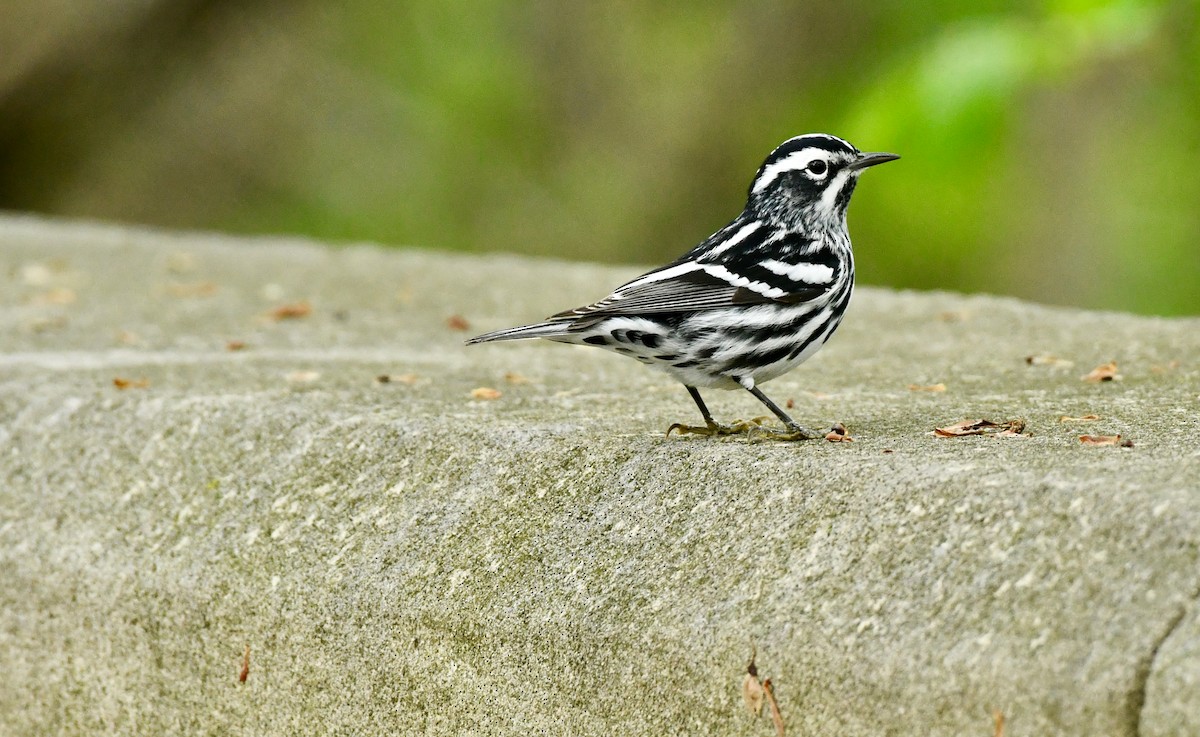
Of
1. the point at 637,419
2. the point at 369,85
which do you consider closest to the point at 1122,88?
the point at 637,419

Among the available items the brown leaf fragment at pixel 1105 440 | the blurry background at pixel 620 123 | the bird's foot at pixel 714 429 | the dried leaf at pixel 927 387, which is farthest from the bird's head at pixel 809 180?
the blurry background at pixel 620 123

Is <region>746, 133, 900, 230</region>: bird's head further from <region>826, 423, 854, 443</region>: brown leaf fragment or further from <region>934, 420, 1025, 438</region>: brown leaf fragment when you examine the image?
<region>934, 420, 1025, 438</region>: brown leaf fragment

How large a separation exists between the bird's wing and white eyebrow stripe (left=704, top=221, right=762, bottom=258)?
3.7 inches

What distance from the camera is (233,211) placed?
53.8 ft

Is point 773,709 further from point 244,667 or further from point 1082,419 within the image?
point 244,667

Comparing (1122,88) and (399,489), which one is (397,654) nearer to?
(399,489)

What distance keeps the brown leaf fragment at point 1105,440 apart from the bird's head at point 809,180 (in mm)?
1127

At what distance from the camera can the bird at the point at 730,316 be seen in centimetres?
360

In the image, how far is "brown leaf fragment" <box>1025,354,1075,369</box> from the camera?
14.5ft

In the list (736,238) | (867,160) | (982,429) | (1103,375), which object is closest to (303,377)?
(736,238)

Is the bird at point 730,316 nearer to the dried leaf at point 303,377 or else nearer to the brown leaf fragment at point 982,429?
the brown leaf fragment at point 982,429

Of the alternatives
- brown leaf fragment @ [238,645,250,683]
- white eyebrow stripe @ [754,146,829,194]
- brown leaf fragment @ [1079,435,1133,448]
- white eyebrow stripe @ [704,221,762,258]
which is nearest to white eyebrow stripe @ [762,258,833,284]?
white eyebrow stripe @ [704,221,762,258]

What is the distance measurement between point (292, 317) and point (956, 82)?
3.15 metres

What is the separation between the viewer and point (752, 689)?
2.66 meters
